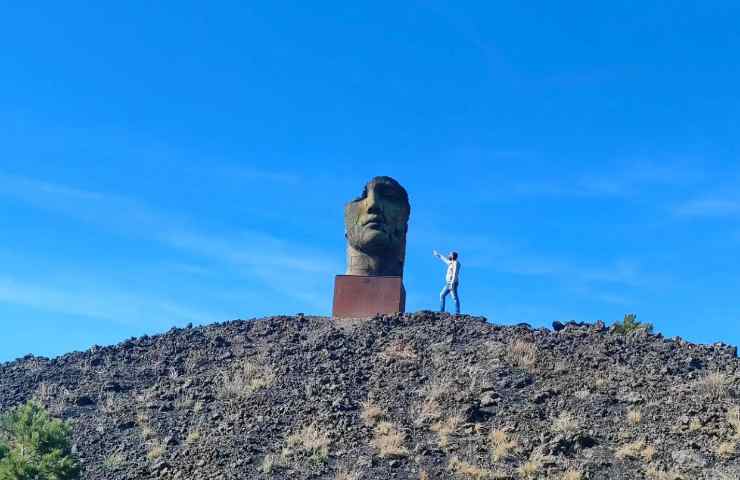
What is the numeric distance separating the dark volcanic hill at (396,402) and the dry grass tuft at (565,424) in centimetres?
3

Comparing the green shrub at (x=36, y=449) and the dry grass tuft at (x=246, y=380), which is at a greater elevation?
the dry grass tuft at (x=246, y=380)

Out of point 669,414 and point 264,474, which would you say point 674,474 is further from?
point 264,474

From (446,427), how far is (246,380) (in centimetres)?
420

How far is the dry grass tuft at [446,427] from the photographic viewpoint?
15.5 m

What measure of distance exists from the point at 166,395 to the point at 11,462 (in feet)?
14.1

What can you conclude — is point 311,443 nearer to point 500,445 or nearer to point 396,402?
point 396,402

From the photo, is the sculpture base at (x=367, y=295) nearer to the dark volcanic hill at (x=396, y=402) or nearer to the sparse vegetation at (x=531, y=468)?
the dark volcanic hill at (x=396, y=402)

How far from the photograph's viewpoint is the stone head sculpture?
22039 millimetres

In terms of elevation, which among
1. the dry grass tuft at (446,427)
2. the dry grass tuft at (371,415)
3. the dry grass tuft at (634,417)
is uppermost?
the dry grass tuft at (634,417)

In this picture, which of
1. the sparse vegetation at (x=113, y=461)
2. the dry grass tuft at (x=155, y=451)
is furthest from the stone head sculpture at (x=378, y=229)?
the sparse vegetation at (x=113, y=461)

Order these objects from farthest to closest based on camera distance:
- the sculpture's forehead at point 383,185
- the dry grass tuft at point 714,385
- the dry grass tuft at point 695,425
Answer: the sculpture's forehead at point 383,185 < the dry grass tuft at point 714,385 < the dry grass tuft at point 695,425

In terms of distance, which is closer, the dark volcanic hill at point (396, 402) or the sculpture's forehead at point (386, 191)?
the dark volcanic hill at point (396, 402)

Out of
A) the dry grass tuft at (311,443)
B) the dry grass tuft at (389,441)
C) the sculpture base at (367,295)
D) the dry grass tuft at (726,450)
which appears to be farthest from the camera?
the sculpture base at (367,295)

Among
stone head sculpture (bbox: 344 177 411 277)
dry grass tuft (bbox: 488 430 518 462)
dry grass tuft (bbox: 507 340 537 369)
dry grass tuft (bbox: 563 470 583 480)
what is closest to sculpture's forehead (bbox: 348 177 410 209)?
stone head sculpture (bbox: 344 177 411 277)
